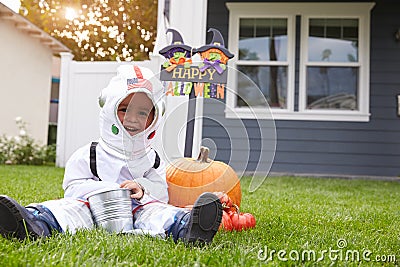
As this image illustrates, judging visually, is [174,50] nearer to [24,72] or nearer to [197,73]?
[197,73]

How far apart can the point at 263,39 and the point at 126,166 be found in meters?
5.08

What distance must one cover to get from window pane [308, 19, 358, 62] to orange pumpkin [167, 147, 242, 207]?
4.72 metres

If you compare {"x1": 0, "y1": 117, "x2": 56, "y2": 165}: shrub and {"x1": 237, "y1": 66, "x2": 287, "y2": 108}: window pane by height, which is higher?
{"x1": 237, "y1": 66, "x2": 287, "y2": 108}: window pane

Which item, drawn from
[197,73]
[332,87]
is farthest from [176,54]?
[332,87]

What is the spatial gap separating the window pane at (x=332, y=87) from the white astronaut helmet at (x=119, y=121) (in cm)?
495

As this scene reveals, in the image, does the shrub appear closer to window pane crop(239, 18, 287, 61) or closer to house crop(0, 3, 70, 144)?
house crop(0, 3, 70, 144)

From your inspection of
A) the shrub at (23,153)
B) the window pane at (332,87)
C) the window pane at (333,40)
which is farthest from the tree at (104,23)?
the window pane at (332,87)

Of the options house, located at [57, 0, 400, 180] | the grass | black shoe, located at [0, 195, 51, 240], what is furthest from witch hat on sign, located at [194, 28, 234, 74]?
house, located at [57, 0, 400, 180]

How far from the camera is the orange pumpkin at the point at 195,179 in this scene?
2373 mm

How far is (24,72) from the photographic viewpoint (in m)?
9.99

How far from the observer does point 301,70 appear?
6.70 meters

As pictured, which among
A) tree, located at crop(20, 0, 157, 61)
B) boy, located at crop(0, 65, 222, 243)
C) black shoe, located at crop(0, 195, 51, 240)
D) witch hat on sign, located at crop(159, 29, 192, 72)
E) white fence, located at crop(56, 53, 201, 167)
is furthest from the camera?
tree, located at crop(20, 0, 157, 61)

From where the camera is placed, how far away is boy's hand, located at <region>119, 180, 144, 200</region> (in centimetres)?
201

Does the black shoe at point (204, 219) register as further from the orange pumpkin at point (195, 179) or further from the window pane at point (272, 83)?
the window pane at point (272, 83)
